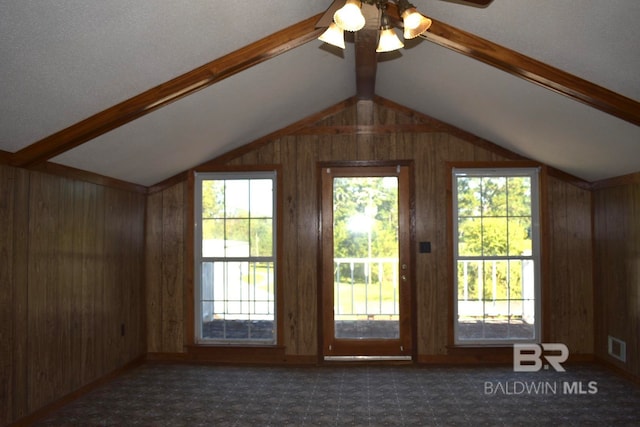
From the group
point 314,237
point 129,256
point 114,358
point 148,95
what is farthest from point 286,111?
point 114,358

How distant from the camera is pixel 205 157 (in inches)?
226

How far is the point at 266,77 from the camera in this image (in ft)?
14.3

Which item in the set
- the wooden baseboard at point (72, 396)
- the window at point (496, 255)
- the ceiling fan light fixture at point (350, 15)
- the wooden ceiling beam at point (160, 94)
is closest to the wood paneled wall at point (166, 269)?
the wooden baseboard at point (72, 396)

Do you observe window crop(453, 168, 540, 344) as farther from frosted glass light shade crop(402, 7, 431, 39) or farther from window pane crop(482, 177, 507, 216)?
frosted glass light shade crop(402, 7, 431, 39)

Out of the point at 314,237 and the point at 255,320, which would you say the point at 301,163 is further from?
the point at 255,320

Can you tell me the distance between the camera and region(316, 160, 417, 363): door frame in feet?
18.9

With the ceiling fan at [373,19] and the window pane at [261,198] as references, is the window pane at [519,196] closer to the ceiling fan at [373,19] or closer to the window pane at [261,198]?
the window pane at [261,198]

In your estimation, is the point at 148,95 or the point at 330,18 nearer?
the point at 330,18

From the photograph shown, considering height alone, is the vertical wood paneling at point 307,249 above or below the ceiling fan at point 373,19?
below

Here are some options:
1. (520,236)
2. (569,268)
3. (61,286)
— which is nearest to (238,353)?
Result: (61,286)

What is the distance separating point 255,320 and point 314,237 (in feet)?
3.66

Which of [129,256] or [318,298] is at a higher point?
[129,256]

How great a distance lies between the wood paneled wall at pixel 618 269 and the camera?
A: 15.8 feet

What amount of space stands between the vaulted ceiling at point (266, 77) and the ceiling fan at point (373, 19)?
1.31 feet
